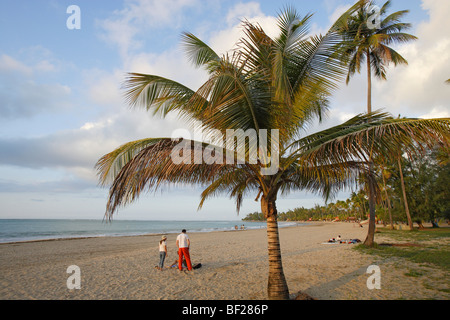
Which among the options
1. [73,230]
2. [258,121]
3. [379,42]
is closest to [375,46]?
[379,42]

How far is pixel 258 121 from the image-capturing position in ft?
17.6

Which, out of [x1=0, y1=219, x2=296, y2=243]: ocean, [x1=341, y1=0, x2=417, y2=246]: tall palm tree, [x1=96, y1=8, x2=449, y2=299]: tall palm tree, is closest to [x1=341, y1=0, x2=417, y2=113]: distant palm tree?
[x1=341, y1=0, x2=417, y2=246]: tall palm tree

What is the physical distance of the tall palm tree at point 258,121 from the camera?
4.77 m

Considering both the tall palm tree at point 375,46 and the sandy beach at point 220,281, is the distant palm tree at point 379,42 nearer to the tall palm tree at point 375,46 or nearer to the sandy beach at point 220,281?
the tall palm tree at point 375,46

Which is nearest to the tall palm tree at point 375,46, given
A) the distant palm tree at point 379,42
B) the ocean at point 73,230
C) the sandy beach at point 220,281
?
the distant palm tree at point 379,42

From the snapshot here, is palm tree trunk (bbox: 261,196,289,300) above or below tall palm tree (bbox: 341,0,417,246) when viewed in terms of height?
below

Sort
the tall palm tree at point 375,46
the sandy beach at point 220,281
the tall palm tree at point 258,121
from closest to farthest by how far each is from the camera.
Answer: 1. the tall palm tree at point 258,121
2. the sandy beach at point 220,281
3. the tall palm tree at point 375,46

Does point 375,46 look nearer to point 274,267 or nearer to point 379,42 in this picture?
point 379,42

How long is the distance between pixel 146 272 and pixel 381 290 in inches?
307

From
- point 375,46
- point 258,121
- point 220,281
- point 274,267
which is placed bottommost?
point 220,281

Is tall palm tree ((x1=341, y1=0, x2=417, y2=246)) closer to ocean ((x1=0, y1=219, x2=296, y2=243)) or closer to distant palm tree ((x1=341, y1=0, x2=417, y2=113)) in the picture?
distant palm tree ((x1=341, y1=0, x2=417, y2=113))

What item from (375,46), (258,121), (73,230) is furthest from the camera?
(73,230)

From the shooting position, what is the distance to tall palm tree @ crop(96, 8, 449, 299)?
4773mm

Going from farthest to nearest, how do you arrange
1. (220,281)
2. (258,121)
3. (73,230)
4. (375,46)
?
(73,230)
(375,46)
(220,281)
(258,121)
